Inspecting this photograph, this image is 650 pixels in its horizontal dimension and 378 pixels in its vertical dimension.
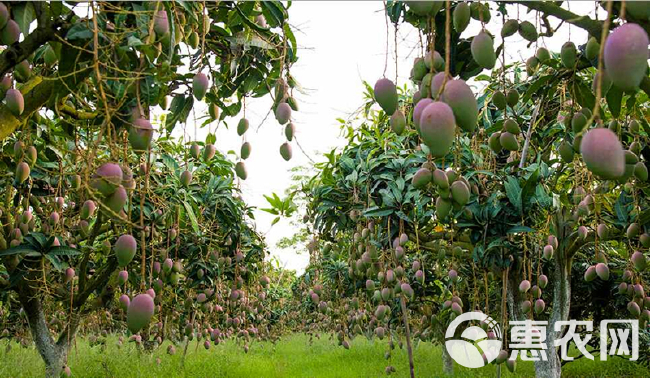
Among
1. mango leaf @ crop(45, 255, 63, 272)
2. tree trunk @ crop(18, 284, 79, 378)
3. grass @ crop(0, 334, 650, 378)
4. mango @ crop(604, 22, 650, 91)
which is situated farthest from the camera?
grass @ crop(0, 334, 650, 378)

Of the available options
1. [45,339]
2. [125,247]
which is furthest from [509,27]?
[45,339]

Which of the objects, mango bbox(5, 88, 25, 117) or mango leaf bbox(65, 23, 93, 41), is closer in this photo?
mango leaf bbox(65, 23, 93, 41)

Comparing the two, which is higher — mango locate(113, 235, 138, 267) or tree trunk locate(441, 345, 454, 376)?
mango locate(113, 235, 138, 267)

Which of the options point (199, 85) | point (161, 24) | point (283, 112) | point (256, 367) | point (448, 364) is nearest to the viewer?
point (161, 24)

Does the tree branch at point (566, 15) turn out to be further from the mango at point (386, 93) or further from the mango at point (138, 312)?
the mango at point (138, 312)

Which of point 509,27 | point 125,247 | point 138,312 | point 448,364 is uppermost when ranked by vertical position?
point 509,27

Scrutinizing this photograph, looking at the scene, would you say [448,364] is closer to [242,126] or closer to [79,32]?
[242,126]

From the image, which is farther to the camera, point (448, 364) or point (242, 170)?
point (448, 364)

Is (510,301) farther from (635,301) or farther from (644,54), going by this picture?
(644,54)

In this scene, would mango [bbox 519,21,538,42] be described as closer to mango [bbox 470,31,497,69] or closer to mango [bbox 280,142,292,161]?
mango [bbox 470,31,497,69]

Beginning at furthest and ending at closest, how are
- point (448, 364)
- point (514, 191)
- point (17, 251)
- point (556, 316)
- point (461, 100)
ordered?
point (448, 364) < point (556, 316) < point (514, 191) < point (17, 251) < point (461, 100)

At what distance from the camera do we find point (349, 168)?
260 centimetres

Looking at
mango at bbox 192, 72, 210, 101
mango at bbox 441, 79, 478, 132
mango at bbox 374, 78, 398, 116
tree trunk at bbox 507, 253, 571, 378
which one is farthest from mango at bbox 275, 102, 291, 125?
tree trunk at bbox 507, 253, 571, 378

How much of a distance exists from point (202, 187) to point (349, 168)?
3.05 feet
